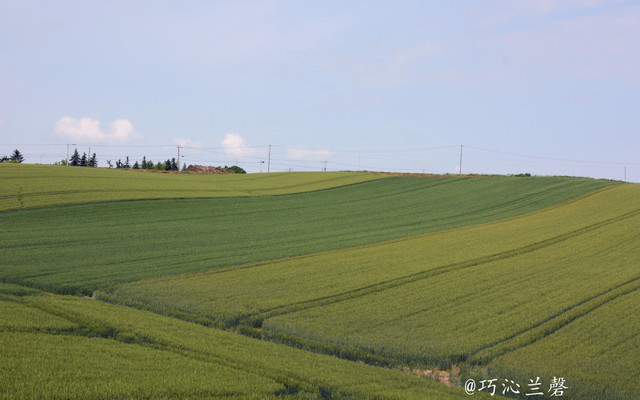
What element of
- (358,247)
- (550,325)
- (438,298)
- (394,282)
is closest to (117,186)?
(358,247)

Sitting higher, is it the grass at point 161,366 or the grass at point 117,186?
the grass at point 117,186

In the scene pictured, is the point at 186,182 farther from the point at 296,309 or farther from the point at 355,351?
the point at 355,351

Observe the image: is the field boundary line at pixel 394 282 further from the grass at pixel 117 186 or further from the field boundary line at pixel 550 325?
the grass at pixel 117 186

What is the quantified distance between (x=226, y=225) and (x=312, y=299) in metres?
17.8

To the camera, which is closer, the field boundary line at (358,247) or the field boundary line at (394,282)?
the field boundary line at (394,282)

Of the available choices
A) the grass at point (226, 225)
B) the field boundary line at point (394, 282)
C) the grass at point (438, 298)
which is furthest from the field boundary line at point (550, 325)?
the grass at point (226, 225)

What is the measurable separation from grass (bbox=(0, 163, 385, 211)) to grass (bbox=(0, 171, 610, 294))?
197cm

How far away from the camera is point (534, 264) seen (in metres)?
21.9

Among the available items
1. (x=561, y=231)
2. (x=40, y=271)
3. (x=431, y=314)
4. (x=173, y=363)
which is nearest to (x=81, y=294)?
(x=40, y=271)

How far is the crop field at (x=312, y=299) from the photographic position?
975 centimetres

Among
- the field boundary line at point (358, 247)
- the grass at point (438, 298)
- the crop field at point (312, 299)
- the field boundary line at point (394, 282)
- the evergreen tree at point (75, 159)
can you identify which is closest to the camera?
the crop field at point (312, 299)

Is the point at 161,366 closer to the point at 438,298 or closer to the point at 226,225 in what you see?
the point at 438,298

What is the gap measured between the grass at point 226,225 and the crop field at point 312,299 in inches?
8.2

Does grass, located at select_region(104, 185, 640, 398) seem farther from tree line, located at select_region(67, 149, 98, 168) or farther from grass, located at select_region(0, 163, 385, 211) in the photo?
tree line, located at select_region(67, 149, 98, 168)
